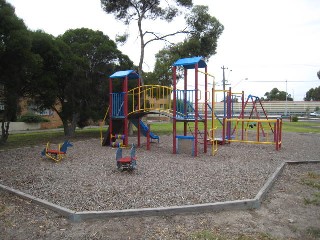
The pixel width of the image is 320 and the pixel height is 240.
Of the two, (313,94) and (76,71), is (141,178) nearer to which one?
(76,71)

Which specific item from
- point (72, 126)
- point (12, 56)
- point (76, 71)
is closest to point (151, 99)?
point (76, 71)

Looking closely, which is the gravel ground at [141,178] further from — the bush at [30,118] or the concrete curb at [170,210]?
the bush at [30,118]

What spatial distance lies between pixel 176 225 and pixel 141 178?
8.96 feet

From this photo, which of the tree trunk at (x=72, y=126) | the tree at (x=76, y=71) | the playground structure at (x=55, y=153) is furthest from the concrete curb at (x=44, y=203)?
the tree trunk at (x=72, y=126)

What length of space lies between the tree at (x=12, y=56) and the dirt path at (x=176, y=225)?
31.6 ft

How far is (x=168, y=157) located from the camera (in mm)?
10633

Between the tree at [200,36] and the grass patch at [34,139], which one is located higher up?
the tree at [200,36]

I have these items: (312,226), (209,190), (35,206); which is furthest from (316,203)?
(35,206)

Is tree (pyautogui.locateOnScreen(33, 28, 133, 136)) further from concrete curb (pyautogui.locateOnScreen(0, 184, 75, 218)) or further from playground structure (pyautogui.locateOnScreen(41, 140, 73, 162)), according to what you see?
concrete curb (pyautogui.locateOnScreen(0, 184, 75, 218))

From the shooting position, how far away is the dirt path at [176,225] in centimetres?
433

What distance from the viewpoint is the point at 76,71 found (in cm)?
1775

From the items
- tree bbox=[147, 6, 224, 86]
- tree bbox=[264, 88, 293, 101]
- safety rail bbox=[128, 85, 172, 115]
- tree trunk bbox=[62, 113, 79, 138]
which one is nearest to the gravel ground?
safety rail bbox=[128, 85, 172, 115]

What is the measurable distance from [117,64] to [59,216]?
53.7 ft

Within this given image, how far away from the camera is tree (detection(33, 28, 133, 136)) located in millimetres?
16891
